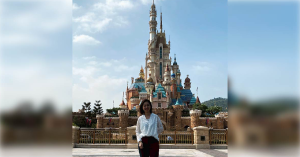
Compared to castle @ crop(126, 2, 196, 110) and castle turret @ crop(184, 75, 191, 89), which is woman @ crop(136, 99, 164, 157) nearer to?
castle @ crop(126, 2, 196, 110)

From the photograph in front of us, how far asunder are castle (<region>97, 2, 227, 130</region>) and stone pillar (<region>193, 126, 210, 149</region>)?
20691 mm

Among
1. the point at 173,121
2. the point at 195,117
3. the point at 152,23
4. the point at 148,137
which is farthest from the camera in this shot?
the point at 152,23

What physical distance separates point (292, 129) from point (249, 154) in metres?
0.35

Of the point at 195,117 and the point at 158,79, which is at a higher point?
the point at 158,79

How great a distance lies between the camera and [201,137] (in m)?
9.47

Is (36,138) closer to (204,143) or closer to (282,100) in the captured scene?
(282,100)

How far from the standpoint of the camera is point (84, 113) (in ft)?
112

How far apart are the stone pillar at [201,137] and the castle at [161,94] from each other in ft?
67.9

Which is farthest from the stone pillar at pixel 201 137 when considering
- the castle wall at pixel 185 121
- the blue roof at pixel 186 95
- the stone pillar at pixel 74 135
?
the blue roof at pixel 186 95

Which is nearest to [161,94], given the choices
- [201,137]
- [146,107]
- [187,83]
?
[187,83]

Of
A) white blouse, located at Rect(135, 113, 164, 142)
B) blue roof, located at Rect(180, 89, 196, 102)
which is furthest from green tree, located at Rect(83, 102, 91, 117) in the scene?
white blouse, located at Rect(135, 113, 164, 142)

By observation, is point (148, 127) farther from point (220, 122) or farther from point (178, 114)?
point (178, 114)

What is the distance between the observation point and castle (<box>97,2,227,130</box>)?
30312mm

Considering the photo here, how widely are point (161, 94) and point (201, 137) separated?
2647cm
